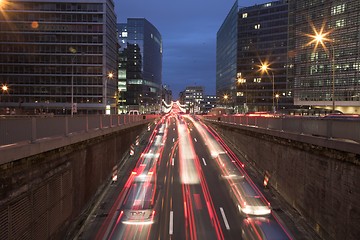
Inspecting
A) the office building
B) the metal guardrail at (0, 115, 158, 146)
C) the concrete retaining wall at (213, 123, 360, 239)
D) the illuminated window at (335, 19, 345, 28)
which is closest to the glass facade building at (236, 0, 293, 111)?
the office building

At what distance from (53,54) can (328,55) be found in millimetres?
73048

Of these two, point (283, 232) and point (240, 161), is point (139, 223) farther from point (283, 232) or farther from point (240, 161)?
point (240, 161)

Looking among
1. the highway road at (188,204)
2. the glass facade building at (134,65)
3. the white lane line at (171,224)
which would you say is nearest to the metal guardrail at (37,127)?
the highway road at (188,204)

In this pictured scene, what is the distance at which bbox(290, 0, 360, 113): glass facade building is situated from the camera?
8412cm

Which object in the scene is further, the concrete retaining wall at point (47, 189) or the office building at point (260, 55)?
the office building at point (260, 55)

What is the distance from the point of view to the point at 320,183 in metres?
15.5

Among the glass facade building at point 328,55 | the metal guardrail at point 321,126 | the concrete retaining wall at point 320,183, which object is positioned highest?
the glass facade building at point 328,55

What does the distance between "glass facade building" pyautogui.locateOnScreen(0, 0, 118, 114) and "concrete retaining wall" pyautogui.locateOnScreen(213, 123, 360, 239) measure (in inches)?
3265

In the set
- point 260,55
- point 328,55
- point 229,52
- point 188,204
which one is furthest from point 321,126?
point 229,52

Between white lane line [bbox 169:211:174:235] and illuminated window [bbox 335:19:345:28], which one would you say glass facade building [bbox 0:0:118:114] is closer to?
illuminated window [bbox 335:19:345:28]

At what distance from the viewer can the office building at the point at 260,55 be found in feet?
468

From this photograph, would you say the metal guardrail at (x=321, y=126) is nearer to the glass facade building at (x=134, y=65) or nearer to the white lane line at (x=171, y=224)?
the white lane line at (x=171, y=224)

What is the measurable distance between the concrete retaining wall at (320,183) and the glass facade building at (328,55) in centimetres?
6002

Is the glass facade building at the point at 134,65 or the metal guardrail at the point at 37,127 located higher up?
the glass facade building at the point at 134,65
